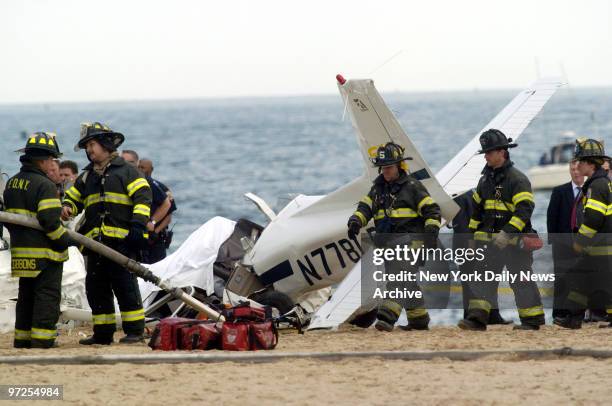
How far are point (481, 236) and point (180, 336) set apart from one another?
10.2ft

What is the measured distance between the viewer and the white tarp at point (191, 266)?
12.4 meters

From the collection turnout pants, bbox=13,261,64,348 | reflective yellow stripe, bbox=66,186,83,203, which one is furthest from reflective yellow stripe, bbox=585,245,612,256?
turnout pants, bbox=13,261,64,348

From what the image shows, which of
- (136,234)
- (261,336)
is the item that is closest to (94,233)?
(136,234)

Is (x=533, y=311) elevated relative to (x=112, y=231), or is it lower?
lower

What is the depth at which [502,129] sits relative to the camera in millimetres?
14164

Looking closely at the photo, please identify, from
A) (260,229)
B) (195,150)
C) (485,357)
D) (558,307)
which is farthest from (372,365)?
(195,150)

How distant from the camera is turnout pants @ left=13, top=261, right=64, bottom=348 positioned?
33.3ft

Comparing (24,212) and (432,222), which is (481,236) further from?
(24,212)

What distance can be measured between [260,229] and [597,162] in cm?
439

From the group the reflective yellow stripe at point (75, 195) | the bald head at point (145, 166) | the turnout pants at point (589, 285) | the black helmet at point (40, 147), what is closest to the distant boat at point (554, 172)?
the bald head at point (145, 166)

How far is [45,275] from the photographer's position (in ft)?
33.3

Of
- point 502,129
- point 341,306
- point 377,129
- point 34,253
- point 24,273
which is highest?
point 502,129

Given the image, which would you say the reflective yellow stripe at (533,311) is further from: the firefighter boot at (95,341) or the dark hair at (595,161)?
the firefighter boot at (95,341)

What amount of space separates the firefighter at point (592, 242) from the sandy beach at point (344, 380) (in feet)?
4.50
